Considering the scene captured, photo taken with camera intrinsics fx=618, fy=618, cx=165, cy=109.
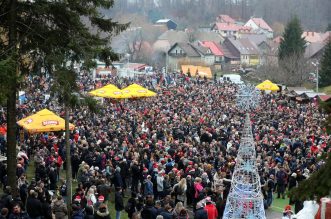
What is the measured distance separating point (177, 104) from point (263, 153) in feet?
47.1

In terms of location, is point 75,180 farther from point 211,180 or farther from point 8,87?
point 8,87

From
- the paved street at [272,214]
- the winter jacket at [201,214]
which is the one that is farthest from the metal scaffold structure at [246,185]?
the paved street at [272,214]

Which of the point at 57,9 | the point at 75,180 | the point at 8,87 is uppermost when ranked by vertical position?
the point at 57,9

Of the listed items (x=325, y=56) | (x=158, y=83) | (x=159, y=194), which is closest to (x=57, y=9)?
(x=159, y=194)

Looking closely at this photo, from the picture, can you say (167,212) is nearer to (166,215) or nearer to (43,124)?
(166,215)

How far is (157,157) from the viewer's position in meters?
20.2

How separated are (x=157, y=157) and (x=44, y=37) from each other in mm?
7416

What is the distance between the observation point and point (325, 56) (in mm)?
59438

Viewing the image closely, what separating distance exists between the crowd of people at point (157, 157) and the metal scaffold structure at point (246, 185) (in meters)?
0.53

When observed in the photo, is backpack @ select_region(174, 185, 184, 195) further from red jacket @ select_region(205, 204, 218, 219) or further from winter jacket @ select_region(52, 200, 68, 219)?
winter jacket @ select_region(52, 200, 68, 219)

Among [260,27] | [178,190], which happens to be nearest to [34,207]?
[178,190]

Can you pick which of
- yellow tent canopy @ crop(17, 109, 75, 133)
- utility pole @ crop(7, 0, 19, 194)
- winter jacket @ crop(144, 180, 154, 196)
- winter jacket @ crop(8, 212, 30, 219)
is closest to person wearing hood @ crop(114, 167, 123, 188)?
winter jacket @ crop(144, 180, 154, 196)

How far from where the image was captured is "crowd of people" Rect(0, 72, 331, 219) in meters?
13.4

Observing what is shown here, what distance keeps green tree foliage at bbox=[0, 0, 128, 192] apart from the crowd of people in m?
0.92
